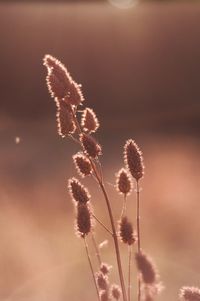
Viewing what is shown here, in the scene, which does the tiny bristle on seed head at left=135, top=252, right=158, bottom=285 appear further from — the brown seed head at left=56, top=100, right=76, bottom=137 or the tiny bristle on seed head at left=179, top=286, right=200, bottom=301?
the brown seed head at left=56, top=100, right=76, bottom=137

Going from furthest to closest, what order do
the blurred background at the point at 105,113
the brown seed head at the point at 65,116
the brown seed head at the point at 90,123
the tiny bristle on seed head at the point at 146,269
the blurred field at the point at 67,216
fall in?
the blurred background at the point at 105,113 → the blurred field at the point at 67,216 → the brown seed head at the point at 90,123 → the brown seed head at the point at 65,116 → the tiny bristle on seed head at the point at 146,269

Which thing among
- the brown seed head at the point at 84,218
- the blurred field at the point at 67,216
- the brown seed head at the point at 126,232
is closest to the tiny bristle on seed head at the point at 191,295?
the brown seed head at the point at 126,232

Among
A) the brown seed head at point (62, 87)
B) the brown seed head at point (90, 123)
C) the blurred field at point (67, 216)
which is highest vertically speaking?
the brown seed head at point (62, 87)

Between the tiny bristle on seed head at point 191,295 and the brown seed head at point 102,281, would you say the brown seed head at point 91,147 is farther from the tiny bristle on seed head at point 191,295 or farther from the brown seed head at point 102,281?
the tiny bristle on seed head at point 191,295

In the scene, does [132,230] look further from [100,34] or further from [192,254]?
[100,34]

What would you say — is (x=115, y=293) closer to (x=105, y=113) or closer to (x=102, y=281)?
(x=102, y=281)

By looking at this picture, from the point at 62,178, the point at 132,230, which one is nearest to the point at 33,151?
the point at 62,178

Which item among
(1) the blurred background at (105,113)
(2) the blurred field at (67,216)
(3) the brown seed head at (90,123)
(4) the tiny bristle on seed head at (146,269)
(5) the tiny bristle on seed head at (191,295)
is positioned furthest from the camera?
(1) the blurred background at (105,113)
